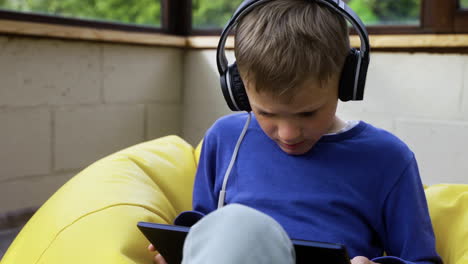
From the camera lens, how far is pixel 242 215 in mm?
678

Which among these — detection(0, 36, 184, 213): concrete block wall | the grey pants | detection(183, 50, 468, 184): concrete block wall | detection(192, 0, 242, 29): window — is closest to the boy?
the grey pants

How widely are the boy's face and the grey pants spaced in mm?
284

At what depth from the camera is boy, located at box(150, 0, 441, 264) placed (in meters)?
0.92

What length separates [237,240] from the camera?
0.65 meters

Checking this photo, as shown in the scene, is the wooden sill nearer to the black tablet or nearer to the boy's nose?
the boy's nose

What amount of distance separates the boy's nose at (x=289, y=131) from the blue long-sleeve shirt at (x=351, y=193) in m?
0.15

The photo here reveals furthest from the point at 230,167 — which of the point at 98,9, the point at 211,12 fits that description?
the point at 211,12

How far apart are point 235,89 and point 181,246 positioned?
0.33 metres

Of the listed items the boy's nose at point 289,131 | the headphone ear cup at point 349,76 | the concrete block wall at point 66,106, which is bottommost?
the concrete block wall at point 66,106

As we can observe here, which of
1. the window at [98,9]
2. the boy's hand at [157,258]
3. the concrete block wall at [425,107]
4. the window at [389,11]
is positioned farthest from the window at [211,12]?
the boy's hand at [157,258]

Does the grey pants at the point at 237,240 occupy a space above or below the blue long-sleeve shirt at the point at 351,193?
above

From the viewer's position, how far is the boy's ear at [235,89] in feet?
3.40

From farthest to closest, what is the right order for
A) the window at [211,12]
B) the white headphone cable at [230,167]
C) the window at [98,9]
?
the window at [211,12] → the window at [98,9] → the white headphone cable at [230,167]

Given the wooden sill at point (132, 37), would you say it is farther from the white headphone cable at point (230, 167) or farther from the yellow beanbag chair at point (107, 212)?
the white headphone cable at point (230, 167)
